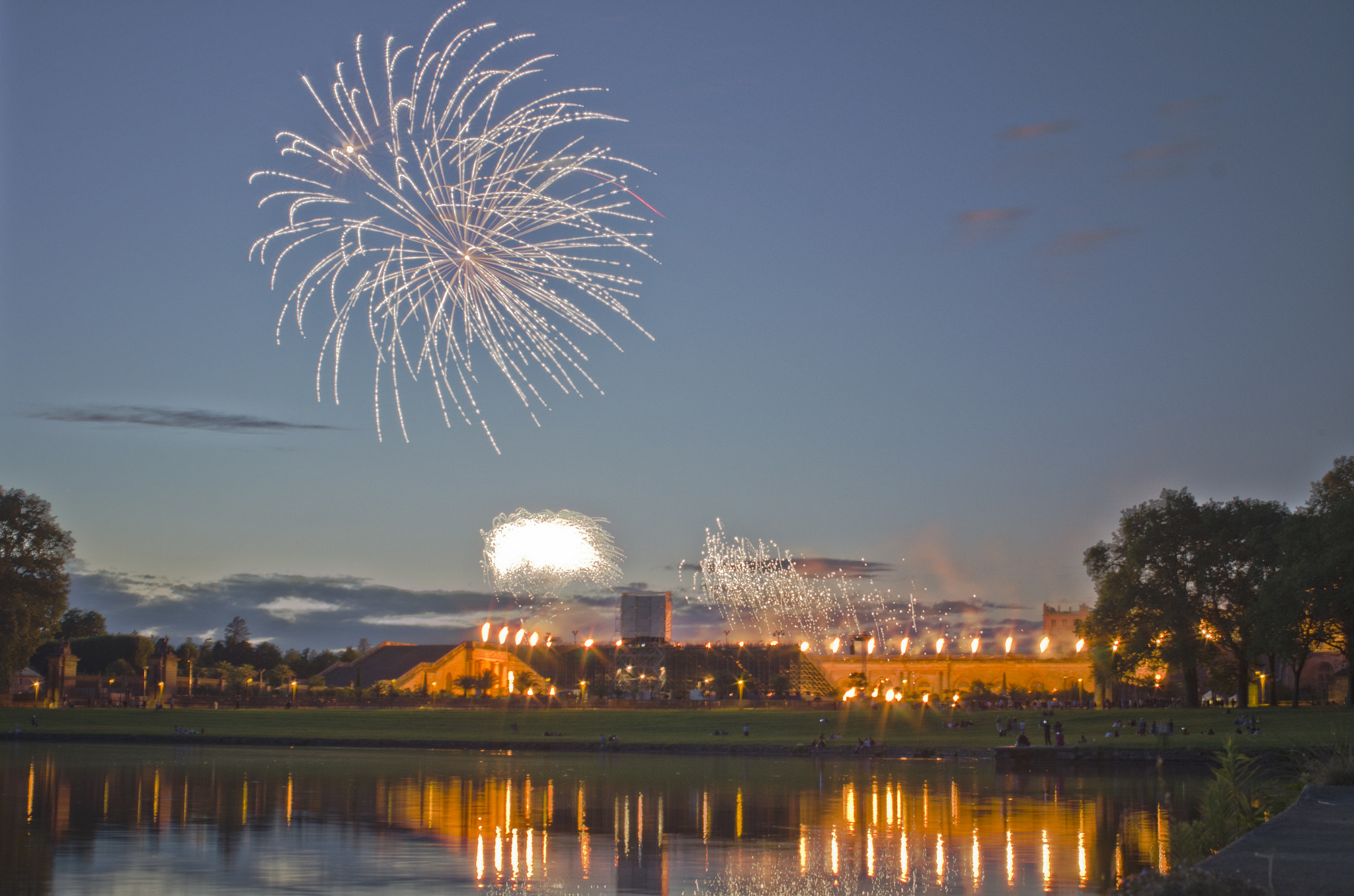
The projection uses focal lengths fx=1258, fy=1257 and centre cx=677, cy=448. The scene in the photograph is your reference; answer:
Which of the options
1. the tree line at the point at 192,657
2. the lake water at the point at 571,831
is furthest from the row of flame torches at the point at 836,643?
the lake water at the point at 571,831

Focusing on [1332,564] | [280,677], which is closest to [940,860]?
[1332,564]

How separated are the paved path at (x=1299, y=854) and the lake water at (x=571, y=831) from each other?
2165 mm

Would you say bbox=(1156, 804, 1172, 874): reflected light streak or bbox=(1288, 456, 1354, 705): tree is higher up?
bbox=(1288, 456, 1354, 705): tree

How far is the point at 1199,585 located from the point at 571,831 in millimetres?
50290

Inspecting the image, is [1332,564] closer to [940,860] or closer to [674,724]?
[674,724]

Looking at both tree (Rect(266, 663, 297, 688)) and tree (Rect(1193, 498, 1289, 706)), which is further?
tree (Rect(266, 663, 297, 688))

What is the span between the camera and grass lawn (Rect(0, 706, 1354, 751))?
52.2 meters

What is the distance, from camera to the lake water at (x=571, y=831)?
1619cm

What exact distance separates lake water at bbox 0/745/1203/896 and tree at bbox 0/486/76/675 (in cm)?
3828

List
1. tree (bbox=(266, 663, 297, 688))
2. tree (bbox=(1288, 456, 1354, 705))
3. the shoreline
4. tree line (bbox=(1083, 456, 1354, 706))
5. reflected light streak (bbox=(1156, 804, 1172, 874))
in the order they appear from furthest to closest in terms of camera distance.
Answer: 1. tree (bbox=(266, 663, 297, 688))
2. tree line (bbox=(1083, 456, 1354, 706))
3. tree (bbox=(1288, 456, 1354, 705))
4. the shoreline
5. reflected light streak (bbox=(1156, 804, 1172, 874))

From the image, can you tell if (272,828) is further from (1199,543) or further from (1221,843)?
(1199,543)

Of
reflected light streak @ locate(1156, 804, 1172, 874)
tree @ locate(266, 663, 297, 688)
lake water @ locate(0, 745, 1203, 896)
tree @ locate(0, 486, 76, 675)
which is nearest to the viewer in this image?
lake water @ locate(0, 745, 1203, 896)

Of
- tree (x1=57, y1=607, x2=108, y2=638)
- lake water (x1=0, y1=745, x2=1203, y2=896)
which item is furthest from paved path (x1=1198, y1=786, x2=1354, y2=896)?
tree (x1=57, y1=607, x2=108, y2=638)

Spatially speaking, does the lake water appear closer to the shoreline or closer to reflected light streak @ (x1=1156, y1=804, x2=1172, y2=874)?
reflected light streak @ (x1=1156, y1=804, x2=1172, y2=874)
